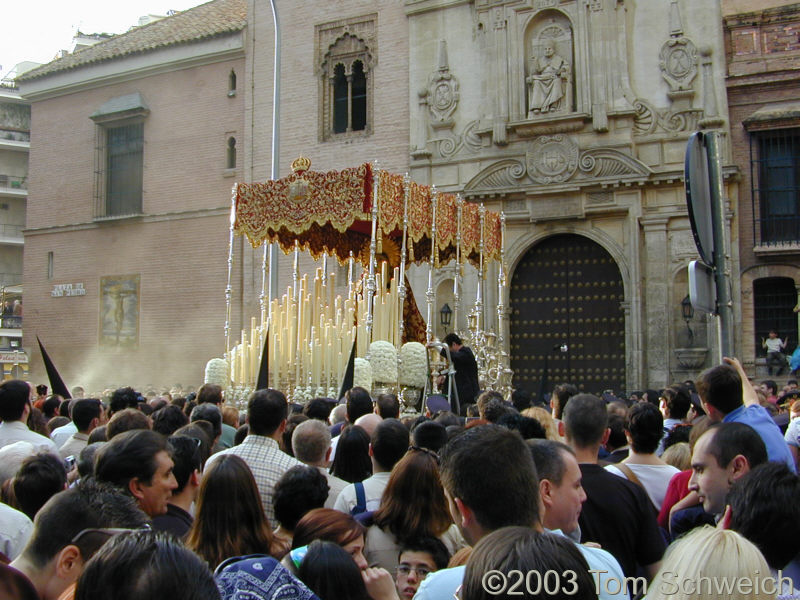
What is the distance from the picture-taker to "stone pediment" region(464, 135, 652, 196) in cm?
1895

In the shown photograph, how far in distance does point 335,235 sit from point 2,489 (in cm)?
1234

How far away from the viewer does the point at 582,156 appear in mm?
19344

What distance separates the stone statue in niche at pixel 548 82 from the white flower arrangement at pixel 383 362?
29.0 feet

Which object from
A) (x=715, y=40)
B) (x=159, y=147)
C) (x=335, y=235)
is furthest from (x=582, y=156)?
(x=159, y=147)

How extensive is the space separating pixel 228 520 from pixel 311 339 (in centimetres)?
1118

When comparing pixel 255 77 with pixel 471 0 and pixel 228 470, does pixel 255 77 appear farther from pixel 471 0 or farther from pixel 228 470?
pixel 228 470

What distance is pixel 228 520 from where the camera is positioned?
347 cm

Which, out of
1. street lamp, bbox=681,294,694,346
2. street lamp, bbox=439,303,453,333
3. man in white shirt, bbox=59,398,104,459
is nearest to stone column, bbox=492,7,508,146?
street lamp, bbox=439,303,453,333

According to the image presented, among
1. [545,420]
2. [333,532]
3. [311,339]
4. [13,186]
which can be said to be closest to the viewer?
[333,532]

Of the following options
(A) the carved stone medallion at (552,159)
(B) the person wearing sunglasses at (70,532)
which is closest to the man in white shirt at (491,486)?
(B) the person wearing sunglasses at (70,532)

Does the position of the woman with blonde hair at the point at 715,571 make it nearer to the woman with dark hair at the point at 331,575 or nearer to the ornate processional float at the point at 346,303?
the woman with dark hair at the point at 331,575

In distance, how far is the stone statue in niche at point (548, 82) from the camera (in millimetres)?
19766

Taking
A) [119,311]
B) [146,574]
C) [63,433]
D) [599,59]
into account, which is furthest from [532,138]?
[146,574]

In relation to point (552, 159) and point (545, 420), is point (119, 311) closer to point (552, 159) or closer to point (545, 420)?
point (552, 159)
